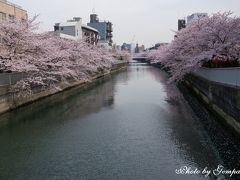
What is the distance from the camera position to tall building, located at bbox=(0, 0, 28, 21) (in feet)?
126

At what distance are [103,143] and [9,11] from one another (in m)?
28.2

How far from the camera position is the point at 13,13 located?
137 ft

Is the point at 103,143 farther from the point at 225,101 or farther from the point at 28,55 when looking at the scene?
the point at 28,55

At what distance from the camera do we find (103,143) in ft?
56.0

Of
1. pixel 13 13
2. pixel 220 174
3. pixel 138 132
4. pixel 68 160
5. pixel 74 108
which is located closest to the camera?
pixel 220 174

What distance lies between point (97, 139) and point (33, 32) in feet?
54.2

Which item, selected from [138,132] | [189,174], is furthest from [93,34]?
[189,174]

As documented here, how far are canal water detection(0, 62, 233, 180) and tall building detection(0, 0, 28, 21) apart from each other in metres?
15.0

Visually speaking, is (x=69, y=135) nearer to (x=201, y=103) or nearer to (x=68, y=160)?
(x=68, y=160)

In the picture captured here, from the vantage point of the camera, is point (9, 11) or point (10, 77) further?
point (9, 11)

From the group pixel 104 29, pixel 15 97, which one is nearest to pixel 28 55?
pixel 15 97

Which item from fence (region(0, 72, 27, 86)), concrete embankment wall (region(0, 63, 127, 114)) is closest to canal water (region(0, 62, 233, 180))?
concrete embankment wall (region(0, 63, 127, 114))

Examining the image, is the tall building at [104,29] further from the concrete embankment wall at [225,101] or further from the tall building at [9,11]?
the concrete embankment wall at [225,101]

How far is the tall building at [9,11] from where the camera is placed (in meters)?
38.5
